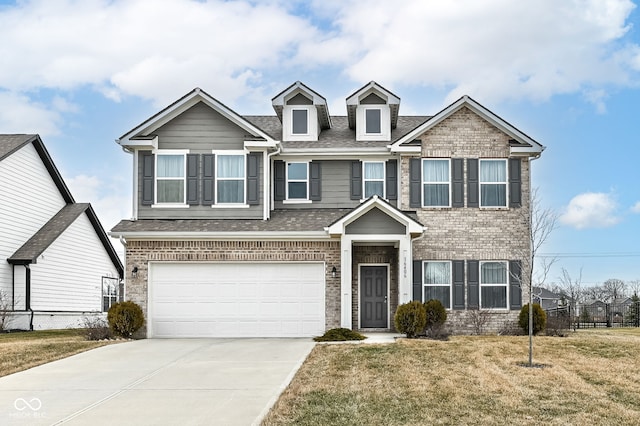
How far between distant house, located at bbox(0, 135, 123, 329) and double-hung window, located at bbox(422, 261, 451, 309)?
16.2 metres

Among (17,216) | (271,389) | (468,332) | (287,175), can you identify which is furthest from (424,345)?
(17,216)

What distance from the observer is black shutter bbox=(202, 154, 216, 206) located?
24500 mm

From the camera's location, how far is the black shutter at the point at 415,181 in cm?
2434

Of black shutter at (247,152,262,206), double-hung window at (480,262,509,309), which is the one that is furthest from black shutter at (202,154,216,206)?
double-hung window at (480,262,509,309)

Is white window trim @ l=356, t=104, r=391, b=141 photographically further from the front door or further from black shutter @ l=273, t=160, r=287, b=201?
the front door

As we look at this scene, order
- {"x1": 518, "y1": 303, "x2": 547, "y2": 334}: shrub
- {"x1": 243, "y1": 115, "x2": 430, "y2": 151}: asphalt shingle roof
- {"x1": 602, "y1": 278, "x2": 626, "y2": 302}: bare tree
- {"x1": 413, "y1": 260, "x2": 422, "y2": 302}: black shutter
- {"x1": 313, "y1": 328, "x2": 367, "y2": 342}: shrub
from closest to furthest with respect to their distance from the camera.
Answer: {"x1": 313, "y1": 328, "x2": 367, "y2": 342}: shrub < {"x1": 518, "y1": 303, "x2": 547, "y2": 334}: shrub < {"x1": 413, "y1": 260, "x2": 422, "y2": 302}: black shutter < {"x1": 243, "y1": 115, "x2": 430, "y2": 151}: asphalt shingle roof < {"x1": 602, "y1": 278, "x2": 626, "y2": 302}: bare tree

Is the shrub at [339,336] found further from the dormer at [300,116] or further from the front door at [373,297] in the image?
the dormer at [300,116]

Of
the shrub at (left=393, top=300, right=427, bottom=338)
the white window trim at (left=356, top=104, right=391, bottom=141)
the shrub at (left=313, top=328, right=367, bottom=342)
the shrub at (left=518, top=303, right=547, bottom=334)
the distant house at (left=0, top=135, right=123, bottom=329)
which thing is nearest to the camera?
the shrub at (left=313, top=328, right=367, bottom=342)

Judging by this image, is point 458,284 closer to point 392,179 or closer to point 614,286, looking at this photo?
point 392,179

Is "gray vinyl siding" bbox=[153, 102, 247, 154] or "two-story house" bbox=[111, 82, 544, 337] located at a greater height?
"gray vinyl siding" bbox=[153, 102, 247, 154]

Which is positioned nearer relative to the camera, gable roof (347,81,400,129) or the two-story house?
the two-story house

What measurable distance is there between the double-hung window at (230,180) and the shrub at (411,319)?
646 centimetres

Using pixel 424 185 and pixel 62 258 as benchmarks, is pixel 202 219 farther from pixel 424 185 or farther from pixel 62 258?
pixel 62 258

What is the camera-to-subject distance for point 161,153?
24562mm
